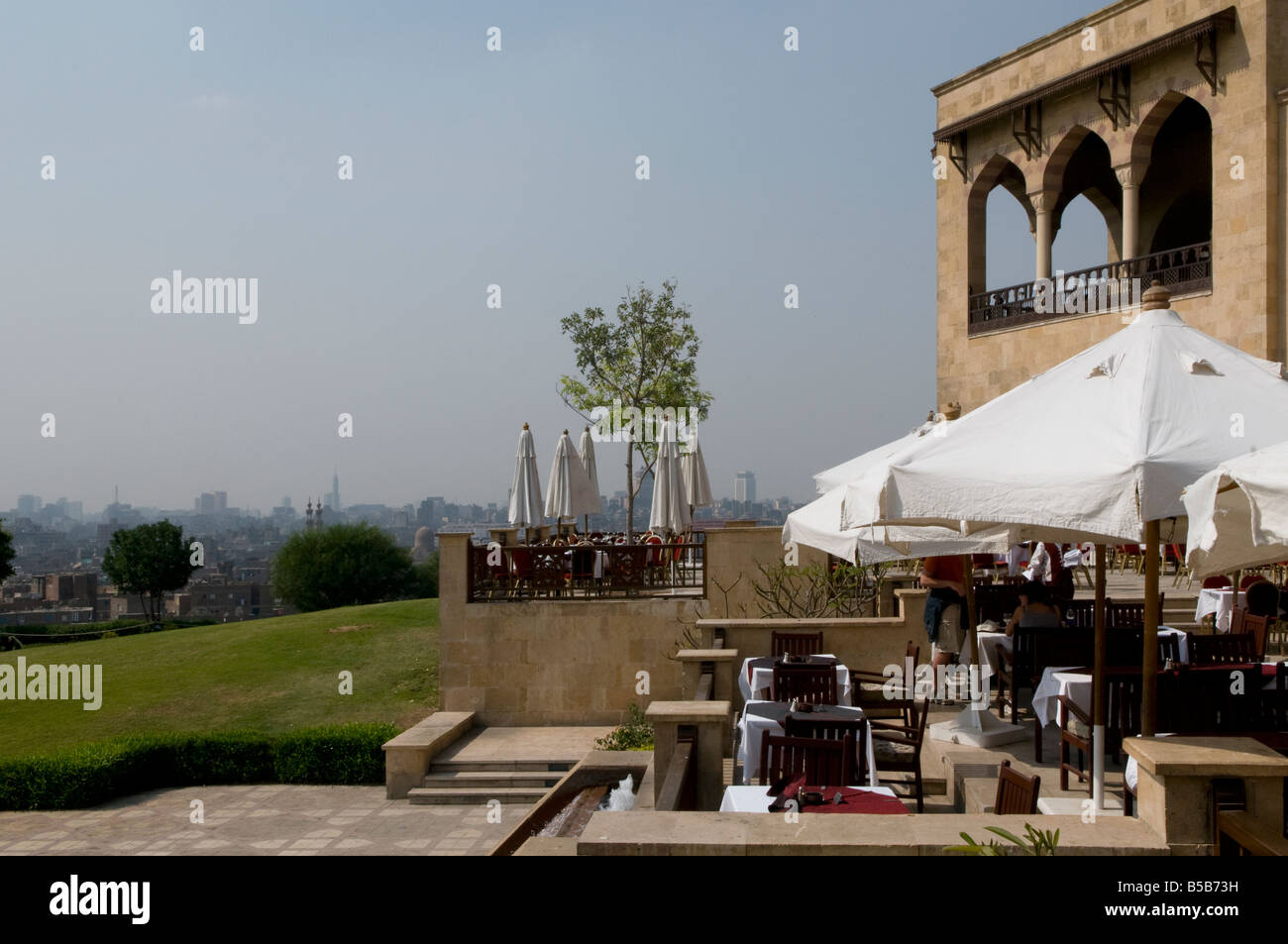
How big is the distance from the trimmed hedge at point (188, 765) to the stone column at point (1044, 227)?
16.2m

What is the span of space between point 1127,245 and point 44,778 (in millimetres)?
20576

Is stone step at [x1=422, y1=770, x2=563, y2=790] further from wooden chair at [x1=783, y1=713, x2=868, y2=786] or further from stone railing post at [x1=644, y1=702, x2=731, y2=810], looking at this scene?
stone railing post at [x1=644, y1=702, x2=731, y2=810]

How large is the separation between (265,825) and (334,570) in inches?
1953

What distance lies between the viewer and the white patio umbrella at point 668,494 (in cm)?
1881

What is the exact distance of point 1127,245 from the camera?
62.8 ft

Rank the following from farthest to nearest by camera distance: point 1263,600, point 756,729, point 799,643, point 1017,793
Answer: point 799,643 → point 1263,600 → point 756,729 → point 1017,793

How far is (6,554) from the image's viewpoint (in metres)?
46.3

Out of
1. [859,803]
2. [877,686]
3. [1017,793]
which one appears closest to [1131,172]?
[877,686]

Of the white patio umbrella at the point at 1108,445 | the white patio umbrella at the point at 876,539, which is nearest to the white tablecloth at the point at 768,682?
the white patio umbrella at the point at 876,539

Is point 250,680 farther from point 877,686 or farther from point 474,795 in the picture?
point 877,686

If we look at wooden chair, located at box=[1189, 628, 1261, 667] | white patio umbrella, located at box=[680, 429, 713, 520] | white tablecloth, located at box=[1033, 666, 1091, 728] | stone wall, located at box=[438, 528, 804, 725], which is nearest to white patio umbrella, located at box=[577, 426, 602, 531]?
white patio umbrella, located at box=[680, 429, 713, 520]

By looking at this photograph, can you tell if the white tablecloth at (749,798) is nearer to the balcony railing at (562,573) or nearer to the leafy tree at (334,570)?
the balcony railing at (562,573)
